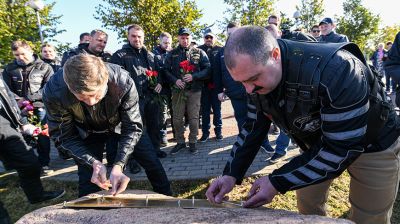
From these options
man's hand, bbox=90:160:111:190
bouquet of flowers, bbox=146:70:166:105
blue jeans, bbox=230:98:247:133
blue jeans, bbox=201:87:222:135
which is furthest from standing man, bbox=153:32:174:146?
man's hand, bbox=90:160:111:190

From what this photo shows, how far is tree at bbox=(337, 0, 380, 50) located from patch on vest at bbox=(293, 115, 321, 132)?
25836 millimetres

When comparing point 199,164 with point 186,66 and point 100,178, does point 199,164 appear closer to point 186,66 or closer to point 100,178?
point 186,66

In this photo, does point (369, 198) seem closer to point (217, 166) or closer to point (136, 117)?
point (136, 117)

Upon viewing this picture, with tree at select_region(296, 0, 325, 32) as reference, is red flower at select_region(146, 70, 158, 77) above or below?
below

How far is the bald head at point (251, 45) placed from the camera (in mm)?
1508

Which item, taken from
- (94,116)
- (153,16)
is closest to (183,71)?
(94,116)

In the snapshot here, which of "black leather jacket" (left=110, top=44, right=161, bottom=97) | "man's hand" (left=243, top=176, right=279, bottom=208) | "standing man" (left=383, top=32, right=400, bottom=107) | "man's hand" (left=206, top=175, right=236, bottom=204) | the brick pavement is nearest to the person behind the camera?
"man's hand" (left=243, top=176, right=279, bottom=208)

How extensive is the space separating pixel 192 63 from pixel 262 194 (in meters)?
3.99

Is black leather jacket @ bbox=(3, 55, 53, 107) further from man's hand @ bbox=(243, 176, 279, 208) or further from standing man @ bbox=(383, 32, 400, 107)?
standing man @ bbox=(383, 32, 400, 107)

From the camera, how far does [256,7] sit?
1962cm

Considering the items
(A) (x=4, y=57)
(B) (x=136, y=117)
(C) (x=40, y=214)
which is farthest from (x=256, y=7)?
(C) (x=40, y=214)

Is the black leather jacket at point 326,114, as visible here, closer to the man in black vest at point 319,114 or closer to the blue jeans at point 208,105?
the man in black vest at point 319,114

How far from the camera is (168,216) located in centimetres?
161

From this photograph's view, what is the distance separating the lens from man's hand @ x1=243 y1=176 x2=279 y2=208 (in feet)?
5.64
